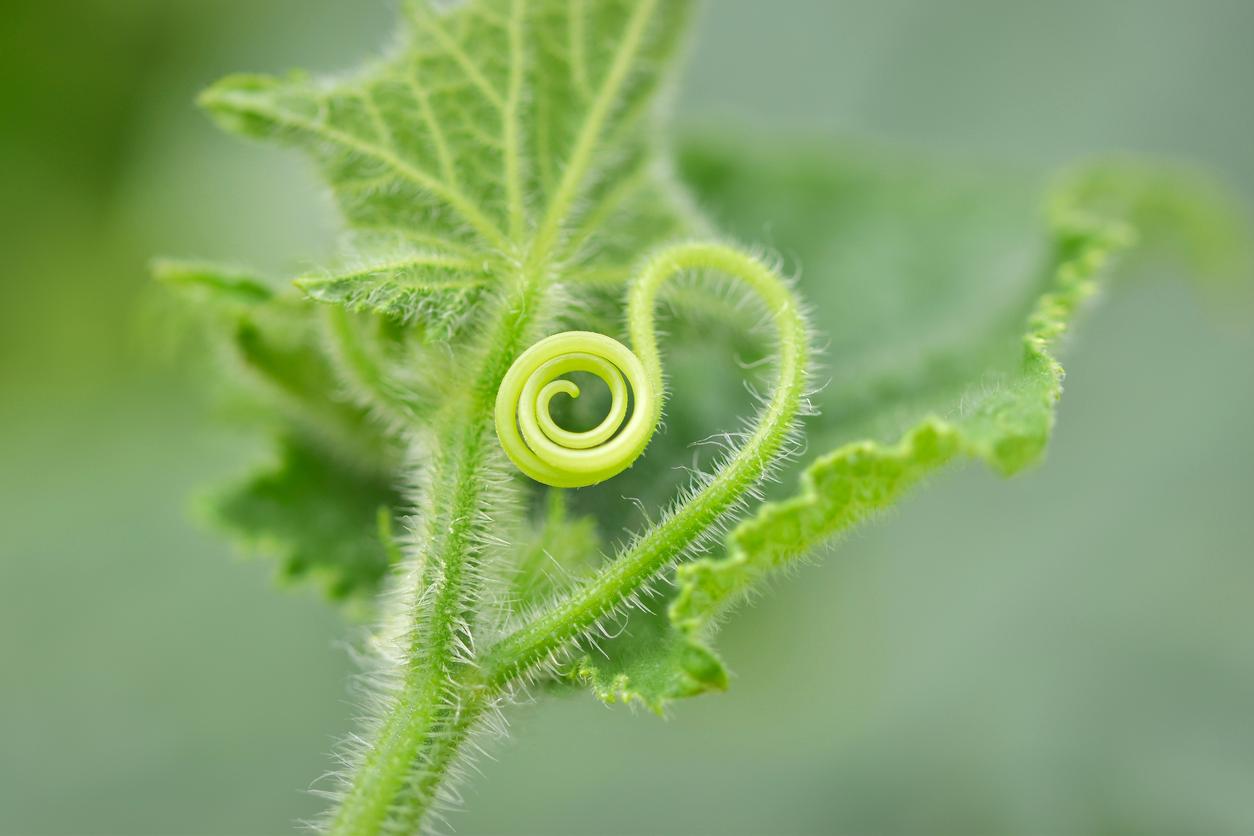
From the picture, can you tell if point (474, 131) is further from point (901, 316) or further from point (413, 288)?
point (901, 316)

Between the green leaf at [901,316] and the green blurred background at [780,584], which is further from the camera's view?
the green blurred background at [780,584]

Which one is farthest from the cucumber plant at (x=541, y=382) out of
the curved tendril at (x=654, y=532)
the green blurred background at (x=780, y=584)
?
the green blurred background at (x=780, y=584)

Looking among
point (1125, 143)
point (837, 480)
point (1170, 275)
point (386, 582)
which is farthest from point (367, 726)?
point (1125, 143)

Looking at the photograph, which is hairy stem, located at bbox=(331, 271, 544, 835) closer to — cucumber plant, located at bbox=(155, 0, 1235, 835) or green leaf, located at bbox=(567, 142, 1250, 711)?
cucumber plant, located at bbox=(155, 0, 1235, 835)

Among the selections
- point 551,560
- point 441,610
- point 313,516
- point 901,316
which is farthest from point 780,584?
point 441,610

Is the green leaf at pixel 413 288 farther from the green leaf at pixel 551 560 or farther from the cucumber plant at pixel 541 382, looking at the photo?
the green leaf at pixel 551 560

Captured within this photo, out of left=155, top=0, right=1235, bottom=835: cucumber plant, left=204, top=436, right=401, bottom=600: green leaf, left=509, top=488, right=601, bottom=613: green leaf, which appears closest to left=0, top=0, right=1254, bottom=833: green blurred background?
left=204, top=436, right=401, bottom=600: green leaf
